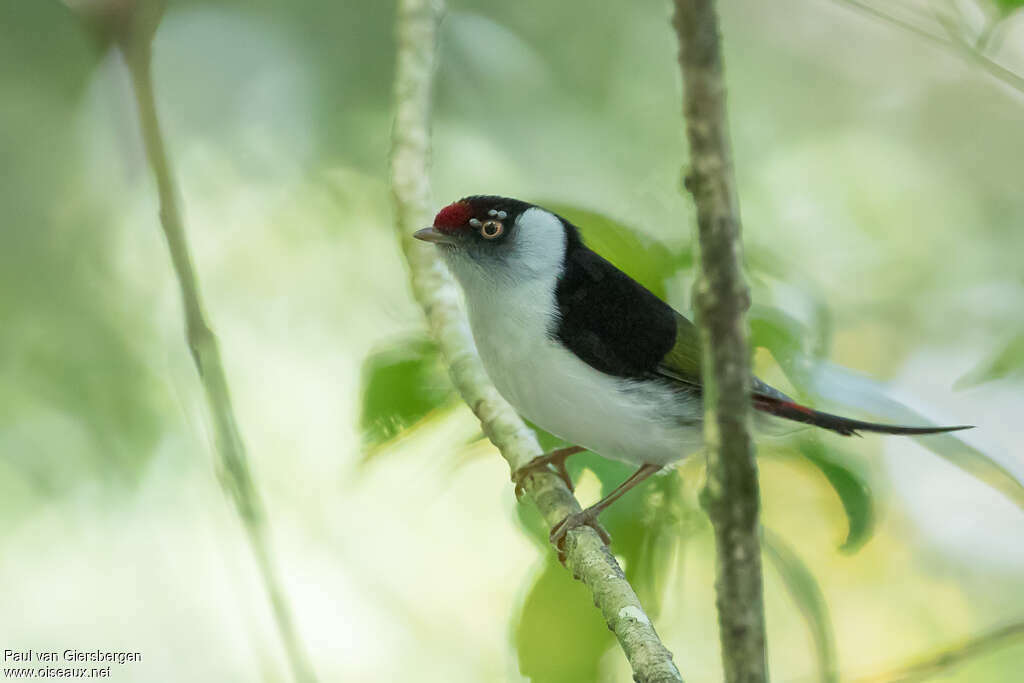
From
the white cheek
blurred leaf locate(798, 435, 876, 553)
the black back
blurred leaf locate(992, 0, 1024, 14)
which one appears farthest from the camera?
the white cheek

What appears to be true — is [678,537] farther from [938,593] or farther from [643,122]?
[643,122]

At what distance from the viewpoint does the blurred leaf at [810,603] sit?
2262mm

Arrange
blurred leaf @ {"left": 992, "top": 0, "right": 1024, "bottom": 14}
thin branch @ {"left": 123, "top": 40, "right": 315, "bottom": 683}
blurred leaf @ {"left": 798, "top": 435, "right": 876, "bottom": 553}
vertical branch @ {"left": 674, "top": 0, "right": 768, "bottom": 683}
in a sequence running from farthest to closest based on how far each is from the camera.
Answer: thin branch @ {"left": 123, "top": 40, "right": 315, "bottom": 683} < blurred leaf @ {"left": 798, "top": 435, "right": 876, "bottom": 553} < blurred leaf @ {"left": 992, "top": 0, "right": 1024, "bottom": 14} < vertical branch @ {"left": 674, "top": 0, "right": 768, "bottom": 683}

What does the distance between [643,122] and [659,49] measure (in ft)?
2.78

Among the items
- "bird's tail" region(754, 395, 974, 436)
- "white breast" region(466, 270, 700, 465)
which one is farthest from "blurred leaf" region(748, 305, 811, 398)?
"white breast" region(466, 270, 700, 465)

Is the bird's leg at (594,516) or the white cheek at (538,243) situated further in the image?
the white cheek at (538,243)

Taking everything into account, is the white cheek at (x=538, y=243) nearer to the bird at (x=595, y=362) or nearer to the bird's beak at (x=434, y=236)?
the bird at (x=595, y=362)

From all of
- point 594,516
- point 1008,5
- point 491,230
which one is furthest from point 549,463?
point 1008,5

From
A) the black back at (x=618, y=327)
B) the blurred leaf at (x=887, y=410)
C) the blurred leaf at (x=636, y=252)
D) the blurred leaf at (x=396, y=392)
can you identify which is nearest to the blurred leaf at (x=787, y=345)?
the blurred leaf at (x=887, y=410)

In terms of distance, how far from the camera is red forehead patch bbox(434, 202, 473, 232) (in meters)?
3.15

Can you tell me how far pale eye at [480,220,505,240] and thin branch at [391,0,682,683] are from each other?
8.9 inches

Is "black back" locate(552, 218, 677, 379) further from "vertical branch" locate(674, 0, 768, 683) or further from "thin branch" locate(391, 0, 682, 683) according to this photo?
"vertical branch" locate(674, 0, 768, 683)

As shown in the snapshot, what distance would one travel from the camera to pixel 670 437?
292 cm

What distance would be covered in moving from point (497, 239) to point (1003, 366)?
151cm
